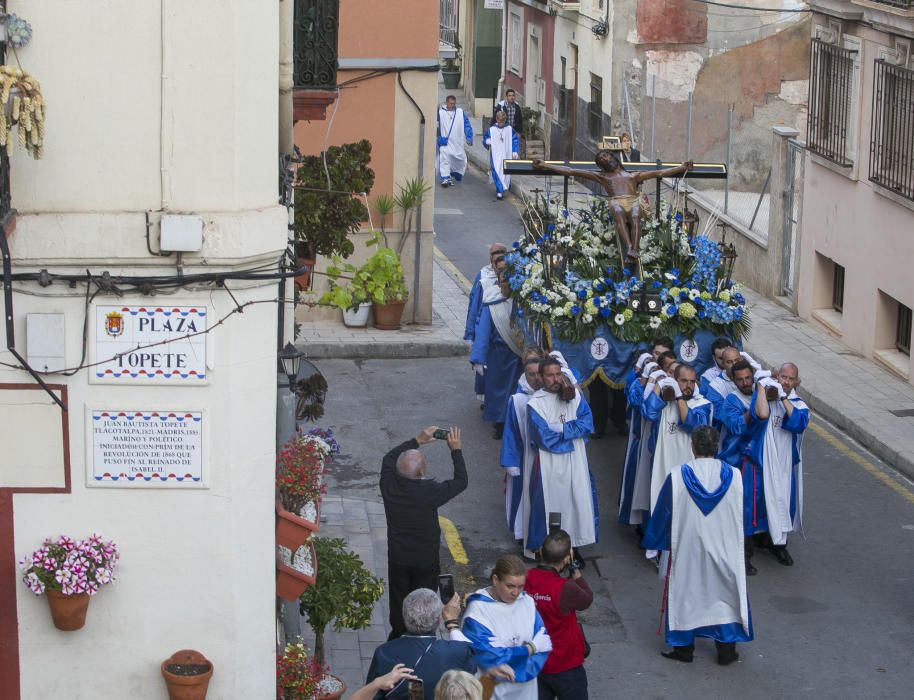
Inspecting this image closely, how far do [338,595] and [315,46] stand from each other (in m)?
3.54

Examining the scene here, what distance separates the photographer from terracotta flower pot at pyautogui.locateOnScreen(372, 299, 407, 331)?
1914 centimetres

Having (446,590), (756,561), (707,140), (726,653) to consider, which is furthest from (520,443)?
(707,140)

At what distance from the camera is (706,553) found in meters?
10.4

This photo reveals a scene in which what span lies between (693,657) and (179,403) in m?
4.62

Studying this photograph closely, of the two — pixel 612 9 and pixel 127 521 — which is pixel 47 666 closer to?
pixel 127 521


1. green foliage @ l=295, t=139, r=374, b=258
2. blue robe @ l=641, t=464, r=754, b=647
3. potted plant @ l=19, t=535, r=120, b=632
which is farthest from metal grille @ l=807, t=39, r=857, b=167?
potted plant @ l=19, t=535, r=120, b=632

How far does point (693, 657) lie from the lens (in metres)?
10.6

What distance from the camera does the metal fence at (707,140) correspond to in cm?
2661

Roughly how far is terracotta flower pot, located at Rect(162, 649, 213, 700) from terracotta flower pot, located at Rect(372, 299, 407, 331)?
451 inches

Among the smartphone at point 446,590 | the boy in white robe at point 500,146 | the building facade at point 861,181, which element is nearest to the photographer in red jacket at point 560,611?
the smartphone at point 446,590

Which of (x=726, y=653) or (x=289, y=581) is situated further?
(x=726, y=653)

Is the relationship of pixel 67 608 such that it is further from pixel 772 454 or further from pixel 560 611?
pixel 772 454

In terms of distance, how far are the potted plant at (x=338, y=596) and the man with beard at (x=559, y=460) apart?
108 inches

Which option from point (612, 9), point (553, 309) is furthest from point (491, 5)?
point (553, 309)
